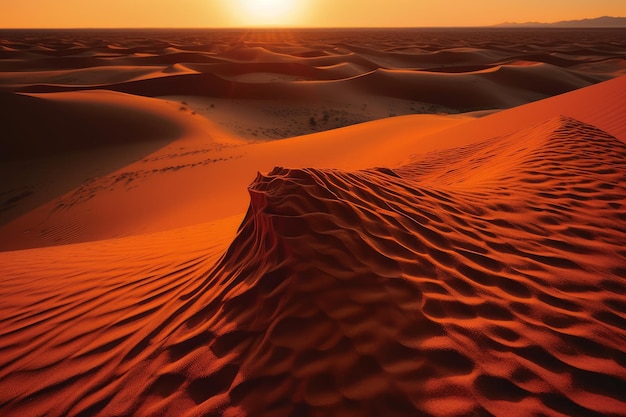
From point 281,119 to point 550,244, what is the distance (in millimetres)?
17578

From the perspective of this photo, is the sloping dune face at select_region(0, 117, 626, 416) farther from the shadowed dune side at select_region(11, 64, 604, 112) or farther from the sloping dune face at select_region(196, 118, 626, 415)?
the shadowed dune side at select_region(11, 64, 604, 112)

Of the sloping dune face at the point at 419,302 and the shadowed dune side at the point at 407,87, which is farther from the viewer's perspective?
the shadowed dune side at the point at 407,87

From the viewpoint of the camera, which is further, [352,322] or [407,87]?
[407,87]

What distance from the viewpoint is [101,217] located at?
27.4ft

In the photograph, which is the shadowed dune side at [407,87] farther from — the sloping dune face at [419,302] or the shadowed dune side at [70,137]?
the sloping dune face at [419,302]

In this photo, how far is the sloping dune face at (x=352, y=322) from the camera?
5.61ft

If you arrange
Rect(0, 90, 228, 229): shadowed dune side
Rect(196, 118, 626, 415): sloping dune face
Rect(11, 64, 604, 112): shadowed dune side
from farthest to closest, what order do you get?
Rect(11, 64, 604, 112): shadowed dune side < Rect(0, 90, 228, 229): shadowed dune side < Rect(196, 118, 626, 415): sloping dune face

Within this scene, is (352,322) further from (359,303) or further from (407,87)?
(407,87)

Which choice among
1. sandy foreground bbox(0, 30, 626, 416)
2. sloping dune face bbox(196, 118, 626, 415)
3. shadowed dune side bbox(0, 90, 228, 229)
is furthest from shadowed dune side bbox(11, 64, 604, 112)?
sloping dune face bbox(196, 118, 626, 415)

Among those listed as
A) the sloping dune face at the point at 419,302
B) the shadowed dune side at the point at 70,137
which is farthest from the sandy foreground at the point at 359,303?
the shadowed dune side at the point at 70,137

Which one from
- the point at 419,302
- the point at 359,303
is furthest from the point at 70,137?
the point at 419,302

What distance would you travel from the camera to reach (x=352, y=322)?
1.92 metres

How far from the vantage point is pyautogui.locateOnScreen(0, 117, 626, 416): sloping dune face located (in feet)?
5.61

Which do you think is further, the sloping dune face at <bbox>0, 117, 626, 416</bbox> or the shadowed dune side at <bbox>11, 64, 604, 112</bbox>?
the shadowed dune side at <bbox>11, 64, 604, 112</bbox>
